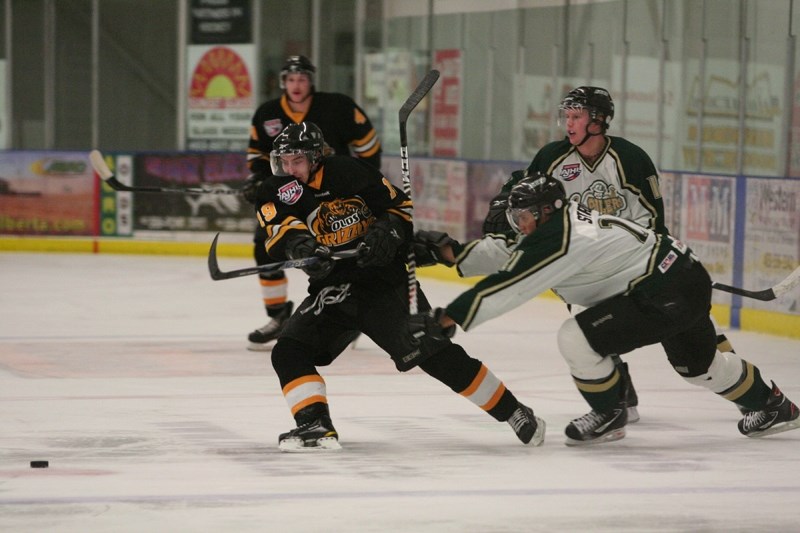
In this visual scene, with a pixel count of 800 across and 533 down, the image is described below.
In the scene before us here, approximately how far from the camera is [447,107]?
12.6 metres

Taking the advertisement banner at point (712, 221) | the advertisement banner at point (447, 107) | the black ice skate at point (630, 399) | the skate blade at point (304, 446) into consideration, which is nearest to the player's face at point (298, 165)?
the skate blade at point (304, 446)

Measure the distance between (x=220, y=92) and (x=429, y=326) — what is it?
9247 mm

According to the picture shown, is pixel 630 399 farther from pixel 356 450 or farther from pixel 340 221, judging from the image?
pixel 340 221

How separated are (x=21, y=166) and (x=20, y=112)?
3037 mm

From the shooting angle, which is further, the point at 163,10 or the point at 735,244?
the point at 163,10

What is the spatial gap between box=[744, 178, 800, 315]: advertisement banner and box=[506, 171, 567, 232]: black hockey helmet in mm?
3659

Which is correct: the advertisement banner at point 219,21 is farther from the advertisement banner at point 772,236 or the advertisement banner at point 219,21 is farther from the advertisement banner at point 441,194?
the advertisement banner at point 772,236

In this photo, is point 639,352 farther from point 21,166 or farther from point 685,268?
point 21,166

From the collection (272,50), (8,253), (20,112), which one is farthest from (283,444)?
(20,112)

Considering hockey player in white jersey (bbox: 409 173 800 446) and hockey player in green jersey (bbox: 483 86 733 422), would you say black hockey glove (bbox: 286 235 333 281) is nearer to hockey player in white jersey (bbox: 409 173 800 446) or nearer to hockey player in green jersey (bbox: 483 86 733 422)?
hockey player in white jersey (bbox: 409 173 800 446)

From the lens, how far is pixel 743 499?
4.09 metres

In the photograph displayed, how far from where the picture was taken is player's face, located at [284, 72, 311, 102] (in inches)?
284

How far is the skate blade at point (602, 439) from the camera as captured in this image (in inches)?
193

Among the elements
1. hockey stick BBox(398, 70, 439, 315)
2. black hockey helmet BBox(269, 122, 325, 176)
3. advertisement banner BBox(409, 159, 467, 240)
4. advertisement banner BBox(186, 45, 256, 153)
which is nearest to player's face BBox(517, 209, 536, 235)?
hockey stick BBox(398, 70, 439, 315)
